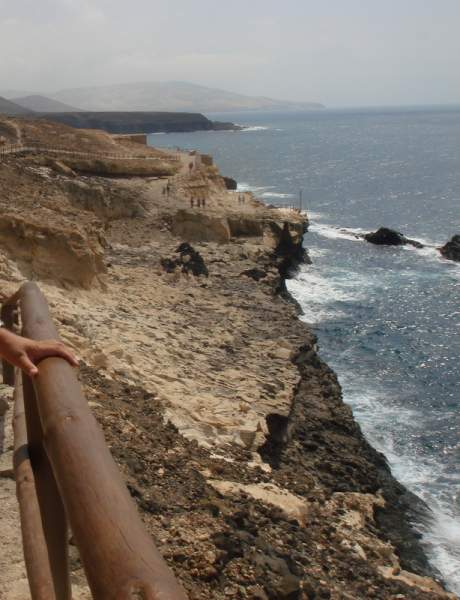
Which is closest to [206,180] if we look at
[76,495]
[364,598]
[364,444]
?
[364,444]

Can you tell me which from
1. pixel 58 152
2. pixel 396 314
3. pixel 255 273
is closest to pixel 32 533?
pixel 255 273

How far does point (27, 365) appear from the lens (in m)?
2.54

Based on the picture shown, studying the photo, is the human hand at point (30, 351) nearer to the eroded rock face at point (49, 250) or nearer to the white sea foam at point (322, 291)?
the eroded rock face at point (49, 250)

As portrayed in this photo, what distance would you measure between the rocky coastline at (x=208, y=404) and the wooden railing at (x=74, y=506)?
1.83 meters

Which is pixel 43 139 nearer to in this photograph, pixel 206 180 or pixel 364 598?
pixel 206 180

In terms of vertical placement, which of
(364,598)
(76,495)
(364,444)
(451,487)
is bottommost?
(451,487)

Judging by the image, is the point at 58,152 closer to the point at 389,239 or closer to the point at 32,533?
the point at 389,239

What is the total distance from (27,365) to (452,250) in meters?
36.7

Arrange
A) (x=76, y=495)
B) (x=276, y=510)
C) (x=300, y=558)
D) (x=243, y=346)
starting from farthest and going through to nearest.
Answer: (x=243, y=346), (x=276, y=510), (x=300, y=558), (x=76, y=495)

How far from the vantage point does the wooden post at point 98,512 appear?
158cm

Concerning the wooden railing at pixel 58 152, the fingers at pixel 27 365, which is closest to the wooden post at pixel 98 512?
the fingers at pixel 27 365

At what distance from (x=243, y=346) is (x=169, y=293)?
3.57 meters

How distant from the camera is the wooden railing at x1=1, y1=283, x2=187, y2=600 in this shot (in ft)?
5.25

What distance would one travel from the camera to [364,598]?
7254 mm
